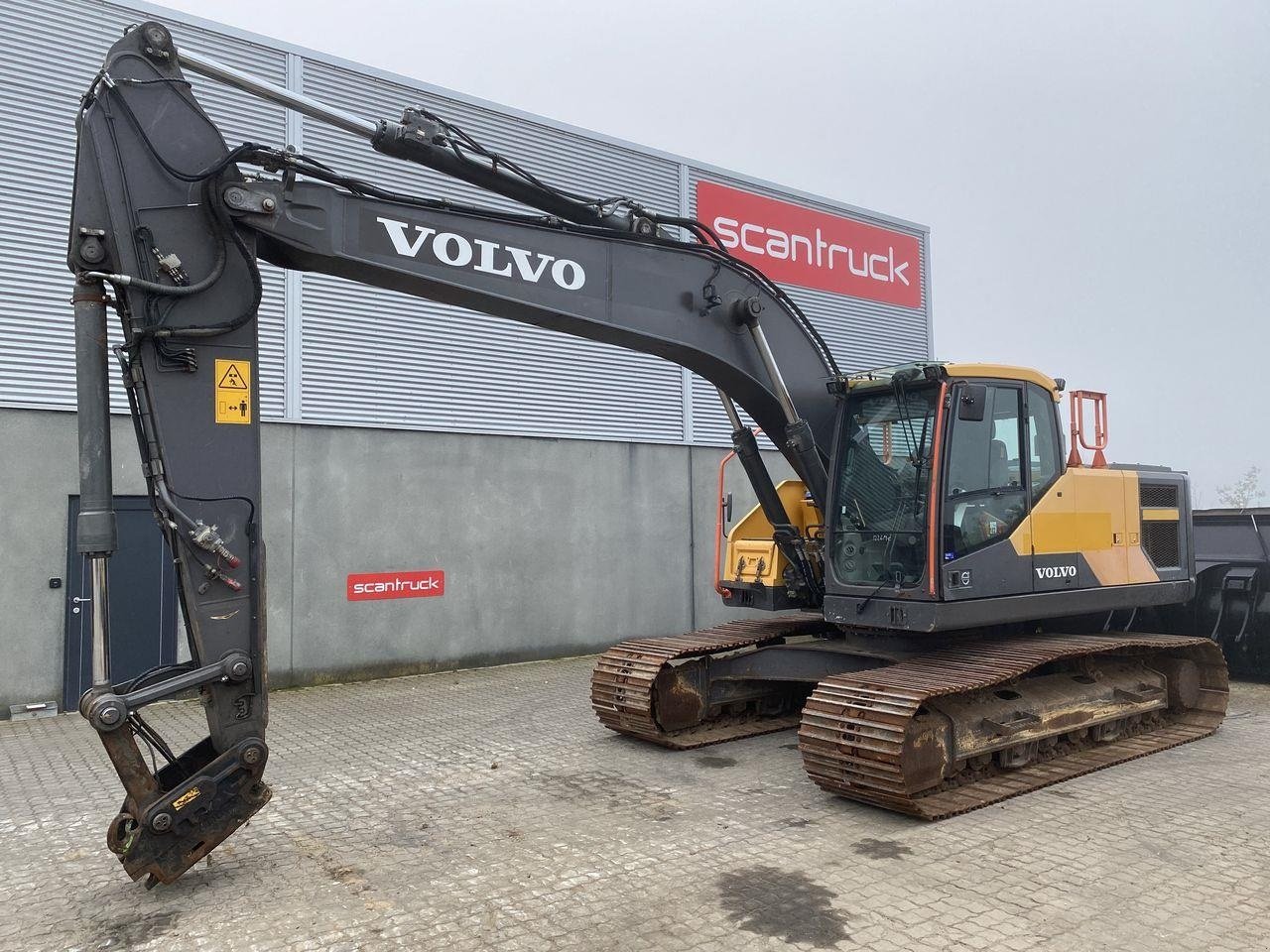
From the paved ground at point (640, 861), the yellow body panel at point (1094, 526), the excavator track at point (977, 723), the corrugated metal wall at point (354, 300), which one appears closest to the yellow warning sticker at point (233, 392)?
the paved ground at point (640, 861)

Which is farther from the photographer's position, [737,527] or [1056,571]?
[737,527]

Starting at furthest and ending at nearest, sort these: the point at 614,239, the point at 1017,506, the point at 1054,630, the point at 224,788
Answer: the point at 1054,630, the point at 1017,506, the point at 614,239, the point at 224,788

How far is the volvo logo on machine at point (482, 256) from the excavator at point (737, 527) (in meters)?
0.02

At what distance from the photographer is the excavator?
4.66 metres

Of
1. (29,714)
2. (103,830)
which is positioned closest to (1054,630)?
(103,830)

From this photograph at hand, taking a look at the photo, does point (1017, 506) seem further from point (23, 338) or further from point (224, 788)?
point (23, 338)

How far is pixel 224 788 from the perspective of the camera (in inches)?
180

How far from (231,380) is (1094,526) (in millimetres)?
6087

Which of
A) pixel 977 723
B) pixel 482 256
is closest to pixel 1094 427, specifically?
pixel 977 723

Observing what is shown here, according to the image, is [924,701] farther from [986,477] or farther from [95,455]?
[95,455]

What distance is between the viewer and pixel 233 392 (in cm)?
488

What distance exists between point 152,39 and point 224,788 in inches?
147

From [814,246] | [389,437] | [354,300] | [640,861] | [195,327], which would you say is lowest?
[640,861]

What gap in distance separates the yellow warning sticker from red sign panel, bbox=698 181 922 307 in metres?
10.2
